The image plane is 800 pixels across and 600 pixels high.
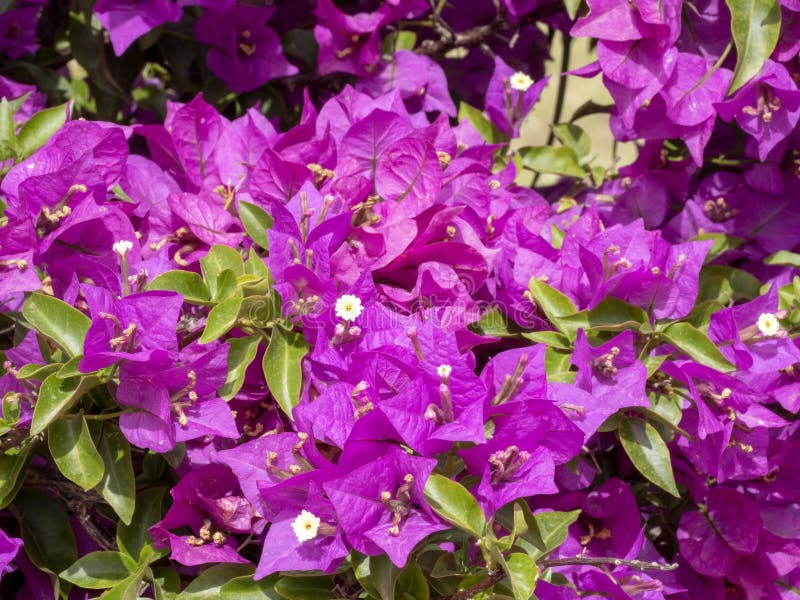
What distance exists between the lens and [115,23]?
120 centimetres

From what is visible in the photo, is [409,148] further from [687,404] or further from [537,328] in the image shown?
[687,404]

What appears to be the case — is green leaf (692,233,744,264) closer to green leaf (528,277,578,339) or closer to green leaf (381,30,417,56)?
green leaf (528,277,578,339)

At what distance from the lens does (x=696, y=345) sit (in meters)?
0.96

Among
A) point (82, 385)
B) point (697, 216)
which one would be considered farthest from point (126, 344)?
point (697, 216)

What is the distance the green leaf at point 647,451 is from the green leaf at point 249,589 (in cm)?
37

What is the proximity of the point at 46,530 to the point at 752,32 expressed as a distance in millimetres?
945

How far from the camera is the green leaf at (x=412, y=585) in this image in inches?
33.7

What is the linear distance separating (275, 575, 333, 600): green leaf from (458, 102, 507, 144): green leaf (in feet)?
2.19

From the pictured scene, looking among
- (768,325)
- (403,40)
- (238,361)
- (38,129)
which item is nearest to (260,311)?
(238,361)

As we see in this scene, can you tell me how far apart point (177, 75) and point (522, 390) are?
0.83m

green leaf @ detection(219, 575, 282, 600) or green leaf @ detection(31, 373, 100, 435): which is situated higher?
green leaf @ detection(31, 373, 100, 435)

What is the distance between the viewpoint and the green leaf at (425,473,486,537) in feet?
2.57

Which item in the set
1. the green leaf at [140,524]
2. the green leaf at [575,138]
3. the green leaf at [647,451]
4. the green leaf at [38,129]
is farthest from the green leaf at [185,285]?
the green leaf at [575,138]

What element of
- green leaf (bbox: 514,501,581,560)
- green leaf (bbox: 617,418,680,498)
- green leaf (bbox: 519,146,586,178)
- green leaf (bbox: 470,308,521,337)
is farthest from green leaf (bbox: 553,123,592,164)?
green leaf (bbox: 514,501,581,560)
